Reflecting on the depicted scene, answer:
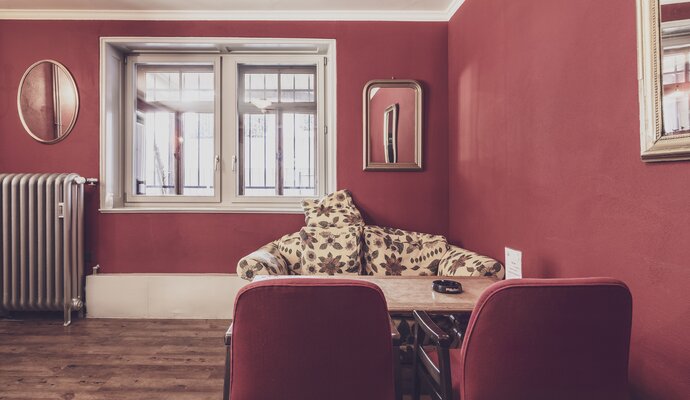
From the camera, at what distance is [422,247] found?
3.17m

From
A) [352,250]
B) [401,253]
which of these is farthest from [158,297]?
[401,253]

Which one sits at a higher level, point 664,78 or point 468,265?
point 664,78

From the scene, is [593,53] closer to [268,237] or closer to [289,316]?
[289,316]

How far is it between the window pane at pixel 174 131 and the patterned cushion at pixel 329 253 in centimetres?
138

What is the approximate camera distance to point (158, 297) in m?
3.48

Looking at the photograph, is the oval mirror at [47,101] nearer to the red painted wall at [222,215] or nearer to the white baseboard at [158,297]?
the red painted wall at [222,215]

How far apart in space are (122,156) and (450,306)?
11.4 ft

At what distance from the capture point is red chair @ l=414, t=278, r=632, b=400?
3.24 feet

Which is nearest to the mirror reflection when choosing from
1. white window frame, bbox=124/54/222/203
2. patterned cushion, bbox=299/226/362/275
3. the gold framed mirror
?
patterned cushion, bbox=299/226/362/275

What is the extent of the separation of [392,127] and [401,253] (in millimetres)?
1181

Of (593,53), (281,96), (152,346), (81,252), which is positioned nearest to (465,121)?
(593,53)

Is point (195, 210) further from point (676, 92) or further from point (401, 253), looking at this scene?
point (676, 92)

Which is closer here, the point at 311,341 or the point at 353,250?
the point at 311,341

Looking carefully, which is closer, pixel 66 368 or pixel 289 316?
pixel 289 316
